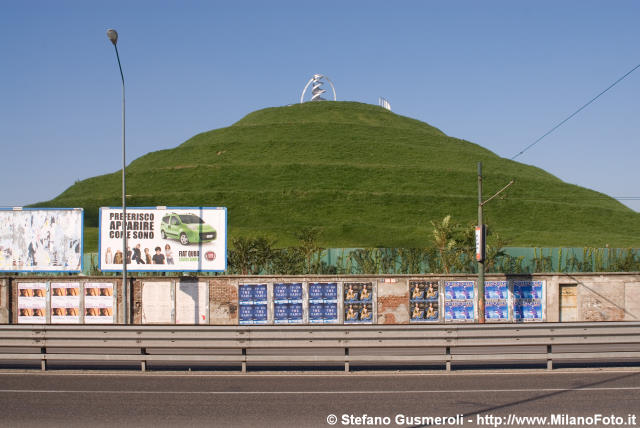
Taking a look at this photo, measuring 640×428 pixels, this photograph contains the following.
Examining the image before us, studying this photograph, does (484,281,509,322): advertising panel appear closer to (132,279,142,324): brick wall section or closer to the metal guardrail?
the metal guardrail

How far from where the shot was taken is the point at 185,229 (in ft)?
91.1

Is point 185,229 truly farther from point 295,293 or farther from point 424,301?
point 424,301

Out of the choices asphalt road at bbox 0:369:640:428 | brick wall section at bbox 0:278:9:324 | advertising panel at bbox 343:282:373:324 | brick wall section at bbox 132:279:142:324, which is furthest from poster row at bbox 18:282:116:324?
asphalt road at bbox 0:369:640:428

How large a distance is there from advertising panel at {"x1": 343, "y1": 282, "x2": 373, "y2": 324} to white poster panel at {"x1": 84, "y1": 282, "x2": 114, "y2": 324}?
1109cm

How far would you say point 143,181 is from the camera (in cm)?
9200

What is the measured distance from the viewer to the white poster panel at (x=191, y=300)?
27.0 m

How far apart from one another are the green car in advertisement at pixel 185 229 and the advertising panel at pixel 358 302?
7113mm

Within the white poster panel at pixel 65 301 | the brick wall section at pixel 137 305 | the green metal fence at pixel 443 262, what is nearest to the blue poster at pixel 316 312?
the green metal fence at pixel 443 262

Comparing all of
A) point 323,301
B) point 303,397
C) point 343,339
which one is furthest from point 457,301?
point 303,397

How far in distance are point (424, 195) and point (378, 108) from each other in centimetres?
5931

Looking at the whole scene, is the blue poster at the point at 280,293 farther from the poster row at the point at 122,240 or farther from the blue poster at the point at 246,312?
the poster row at the point at 122,240

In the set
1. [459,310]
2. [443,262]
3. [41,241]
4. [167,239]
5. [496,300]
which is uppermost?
[167,239]

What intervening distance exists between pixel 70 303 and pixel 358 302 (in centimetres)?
1357

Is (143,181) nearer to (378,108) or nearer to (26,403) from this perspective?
(378,108)
